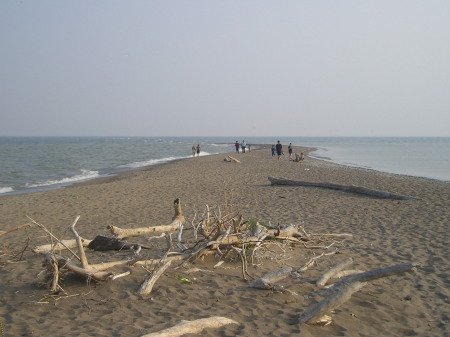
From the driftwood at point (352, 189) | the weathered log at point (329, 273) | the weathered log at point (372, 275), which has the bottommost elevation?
the driftwood at point (352, 189)

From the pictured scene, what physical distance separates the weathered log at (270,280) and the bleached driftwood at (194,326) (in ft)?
3.03

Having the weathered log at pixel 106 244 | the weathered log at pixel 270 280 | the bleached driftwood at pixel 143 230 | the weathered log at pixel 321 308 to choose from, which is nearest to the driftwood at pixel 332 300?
the weathered log at pixel 321 308

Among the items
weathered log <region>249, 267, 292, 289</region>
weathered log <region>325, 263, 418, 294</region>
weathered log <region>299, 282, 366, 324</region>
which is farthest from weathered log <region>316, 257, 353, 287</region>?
weathered log <region>299, 282, 366, 324</region>

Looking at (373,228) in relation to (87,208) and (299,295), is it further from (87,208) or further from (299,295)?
(87,208)

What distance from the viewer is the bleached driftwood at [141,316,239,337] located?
345 centimetres

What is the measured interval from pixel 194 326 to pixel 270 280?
57.8 inches

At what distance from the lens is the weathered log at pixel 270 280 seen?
474cm

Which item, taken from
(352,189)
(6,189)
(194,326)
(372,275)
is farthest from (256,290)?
(6,189)

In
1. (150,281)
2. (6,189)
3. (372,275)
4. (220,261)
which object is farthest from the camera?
(6,189)

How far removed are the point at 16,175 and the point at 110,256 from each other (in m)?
21.0

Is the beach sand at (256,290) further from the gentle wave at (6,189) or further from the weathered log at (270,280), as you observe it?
the gentle wave at (6,189)

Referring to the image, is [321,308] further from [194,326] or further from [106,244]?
[106,244]

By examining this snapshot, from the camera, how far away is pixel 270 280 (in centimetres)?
485

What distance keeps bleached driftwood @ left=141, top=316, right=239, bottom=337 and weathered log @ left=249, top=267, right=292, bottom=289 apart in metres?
0.92
